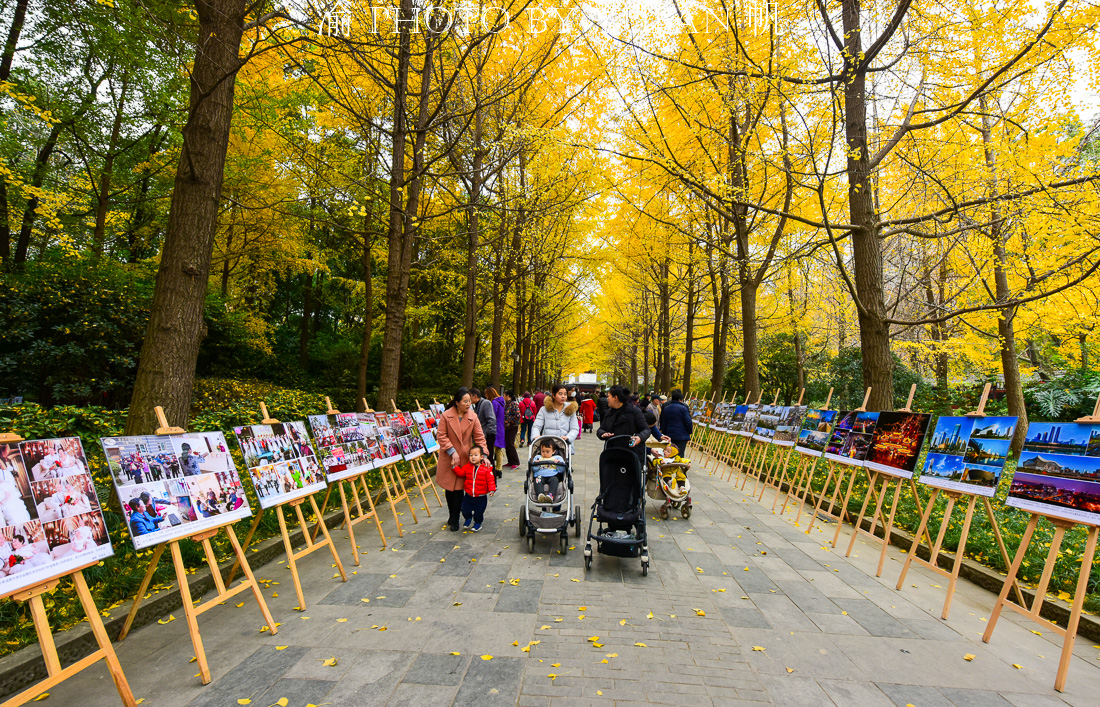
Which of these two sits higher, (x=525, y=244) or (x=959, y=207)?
(x=525, y=244)

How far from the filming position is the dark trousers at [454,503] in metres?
6.38

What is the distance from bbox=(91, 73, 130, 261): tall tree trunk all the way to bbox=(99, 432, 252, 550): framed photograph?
1369 cm

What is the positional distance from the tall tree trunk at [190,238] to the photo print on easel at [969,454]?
7243 mm

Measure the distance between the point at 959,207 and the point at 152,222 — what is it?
22713 mm

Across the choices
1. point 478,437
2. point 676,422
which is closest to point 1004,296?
point 676,422

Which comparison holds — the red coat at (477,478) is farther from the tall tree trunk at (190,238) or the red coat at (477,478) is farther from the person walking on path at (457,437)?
the tall tree trunk at (190,238)

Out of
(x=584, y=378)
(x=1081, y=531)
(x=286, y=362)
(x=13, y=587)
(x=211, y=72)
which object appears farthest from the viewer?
(x=584, y=378)

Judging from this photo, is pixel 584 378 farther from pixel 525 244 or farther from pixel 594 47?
pixel 594 47

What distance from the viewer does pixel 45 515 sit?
2502 millimetres

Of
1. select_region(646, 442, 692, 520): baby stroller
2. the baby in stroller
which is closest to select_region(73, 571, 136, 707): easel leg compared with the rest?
the baby in stroller

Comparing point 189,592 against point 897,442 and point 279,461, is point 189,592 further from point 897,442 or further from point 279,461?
point 897,442

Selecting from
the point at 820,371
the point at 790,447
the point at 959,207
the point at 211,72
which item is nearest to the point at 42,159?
the point at 211,72

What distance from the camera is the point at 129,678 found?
9.89 feet

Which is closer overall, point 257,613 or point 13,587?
point 13,587
